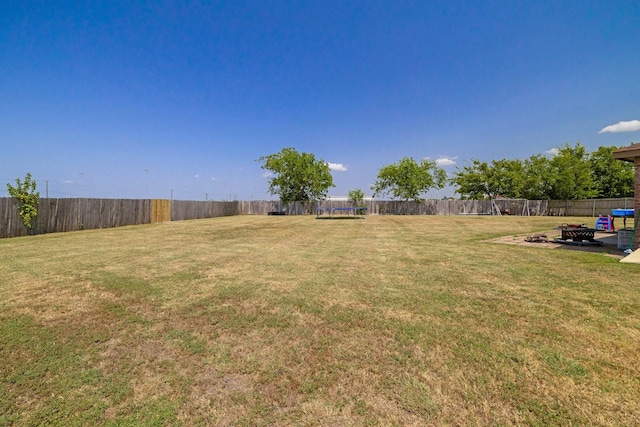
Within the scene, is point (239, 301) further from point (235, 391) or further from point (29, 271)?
point (29, 271)

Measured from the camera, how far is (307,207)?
105 ft

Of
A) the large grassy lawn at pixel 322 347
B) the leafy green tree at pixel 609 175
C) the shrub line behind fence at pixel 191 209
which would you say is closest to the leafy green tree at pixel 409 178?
the shrub line behind fence at pixel 191 209

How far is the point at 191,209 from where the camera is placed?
22.2m

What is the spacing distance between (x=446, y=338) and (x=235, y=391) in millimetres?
1780

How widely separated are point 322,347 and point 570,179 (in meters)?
39.0

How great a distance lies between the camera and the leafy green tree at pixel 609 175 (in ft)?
99.2

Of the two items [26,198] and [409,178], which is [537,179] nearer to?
[409,178]

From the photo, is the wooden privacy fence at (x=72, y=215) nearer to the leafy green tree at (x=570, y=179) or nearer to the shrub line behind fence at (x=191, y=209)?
the shrub line behind fence at (x=191, y=209)

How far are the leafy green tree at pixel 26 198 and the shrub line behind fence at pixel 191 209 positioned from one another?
161 mm

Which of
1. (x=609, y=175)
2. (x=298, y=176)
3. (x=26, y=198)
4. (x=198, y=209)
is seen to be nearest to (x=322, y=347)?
(x=26, y=198)

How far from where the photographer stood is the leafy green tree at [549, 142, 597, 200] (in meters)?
30.3

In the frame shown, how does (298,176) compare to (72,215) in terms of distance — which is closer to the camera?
(72,215)

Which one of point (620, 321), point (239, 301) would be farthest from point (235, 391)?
point (620, 321)

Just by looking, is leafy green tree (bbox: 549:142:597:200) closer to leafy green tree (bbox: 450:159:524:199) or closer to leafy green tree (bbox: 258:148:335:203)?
leafy green tree (bbox: 450:159:524:199)
